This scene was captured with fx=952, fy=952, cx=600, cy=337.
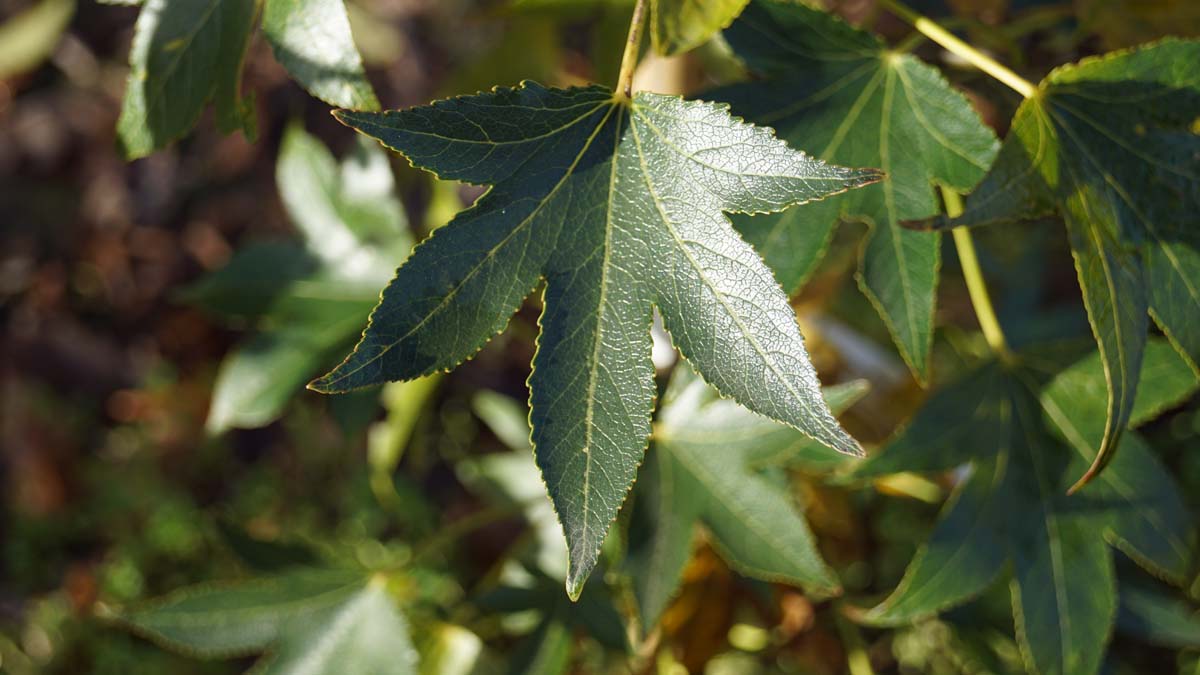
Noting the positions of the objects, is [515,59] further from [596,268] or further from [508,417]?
[596,268]

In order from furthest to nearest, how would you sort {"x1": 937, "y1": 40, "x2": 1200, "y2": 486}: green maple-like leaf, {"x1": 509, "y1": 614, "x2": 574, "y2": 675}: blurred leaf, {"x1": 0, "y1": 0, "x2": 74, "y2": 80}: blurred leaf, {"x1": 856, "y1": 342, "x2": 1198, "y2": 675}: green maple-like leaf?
{"x1": 0, "y1": 0, "x2": 74, "y2": 80}: blurred leaf → {"x1": 509, "y1": 614, "x2": 574, "y2": 675}: blurred leaf → {"x1": 856, "y1": 342, "x2": 1198, "y2": 675}: green maple-like leaf → {"x1": 937, "y1": 40, "x2": 1200, "y2": 486}: green maple-like leaf

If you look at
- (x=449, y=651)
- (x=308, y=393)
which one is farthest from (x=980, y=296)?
(x=308, y=393)

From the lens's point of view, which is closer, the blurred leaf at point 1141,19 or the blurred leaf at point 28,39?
the blurred leaf at point 1141,19

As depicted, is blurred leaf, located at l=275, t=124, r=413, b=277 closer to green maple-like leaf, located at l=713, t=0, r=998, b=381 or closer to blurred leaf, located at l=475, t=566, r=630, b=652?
blurred leaf, located at l=475, t=566, r=630, b=652

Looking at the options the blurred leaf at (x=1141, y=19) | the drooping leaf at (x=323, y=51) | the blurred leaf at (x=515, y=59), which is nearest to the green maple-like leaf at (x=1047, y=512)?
the blurred leaf at (x=1141, y=19)

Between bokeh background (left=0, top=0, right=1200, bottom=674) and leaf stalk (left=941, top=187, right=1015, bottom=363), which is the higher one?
leaf stalk (left=941, top=187, right=1015, bottom=363)

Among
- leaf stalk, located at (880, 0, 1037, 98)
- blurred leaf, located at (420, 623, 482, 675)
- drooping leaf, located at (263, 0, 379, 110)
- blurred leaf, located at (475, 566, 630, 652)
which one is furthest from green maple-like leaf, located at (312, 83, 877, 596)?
blurred leaf, located at (420, 623, 482, 675)

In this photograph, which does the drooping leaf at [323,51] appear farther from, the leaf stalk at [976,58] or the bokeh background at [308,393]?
the leaf stalk at [976,58]
